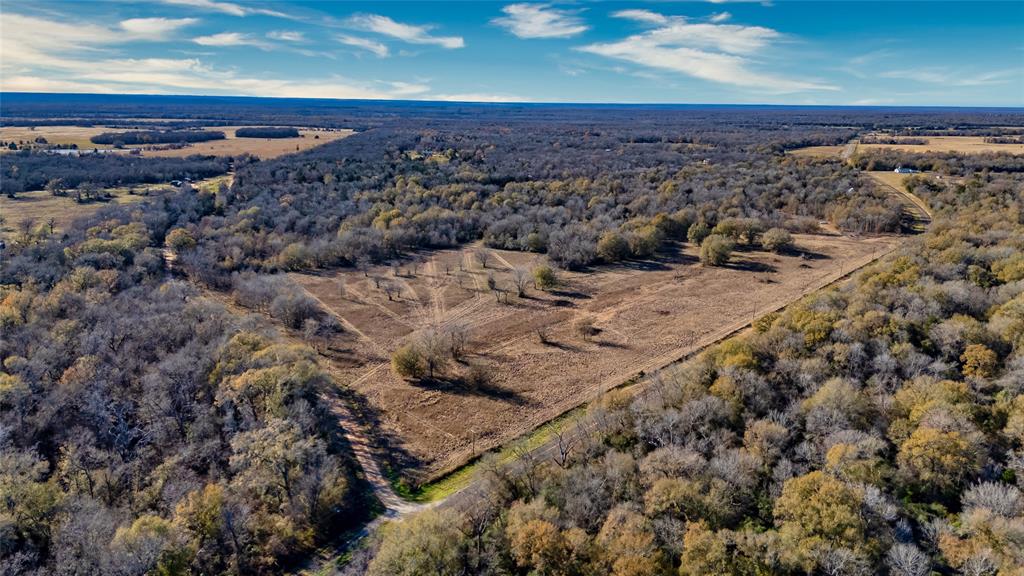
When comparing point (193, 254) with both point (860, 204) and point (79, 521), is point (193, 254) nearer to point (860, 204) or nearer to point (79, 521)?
point (79, 521)

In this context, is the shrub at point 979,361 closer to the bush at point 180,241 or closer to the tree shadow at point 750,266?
the tree shadow at point 750,266

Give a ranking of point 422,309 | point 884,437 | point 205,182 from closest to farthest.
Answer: point 884,437 → point 422,309 → point 205,182

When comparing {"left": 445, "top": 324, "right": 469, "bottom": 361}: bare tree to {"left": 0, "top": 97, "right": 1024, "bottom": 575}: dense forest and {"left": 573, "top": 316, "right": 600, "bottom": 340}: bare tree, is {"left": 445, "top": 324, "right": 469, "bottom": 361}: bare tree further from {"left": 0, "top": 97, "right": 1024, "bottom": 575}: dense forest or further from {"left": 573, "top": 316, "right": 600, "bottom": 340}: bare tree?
{"left": 0, "top": 97, "right": 1024, "bottom": 575}: dense forest

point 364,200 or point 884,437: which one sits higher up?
point 364,200

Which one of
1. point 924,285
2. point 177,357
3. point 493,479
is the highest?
point 924,285

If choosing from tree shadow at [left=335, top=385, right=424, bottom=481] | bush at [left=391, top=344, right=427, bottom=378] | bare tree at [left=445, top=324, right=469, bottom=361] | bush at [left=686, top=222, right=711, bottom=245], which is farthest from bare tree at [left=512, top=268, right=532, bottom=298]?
bush at [left=686, top=222, right=711, bottom=245]

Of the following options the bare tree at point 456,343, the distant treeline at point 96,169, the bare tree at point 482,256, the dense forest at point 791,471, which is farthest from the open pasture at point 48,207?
the dense forest at point 791,471

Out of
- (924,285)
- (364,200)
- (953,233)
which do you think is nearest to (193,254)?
(364,200)
